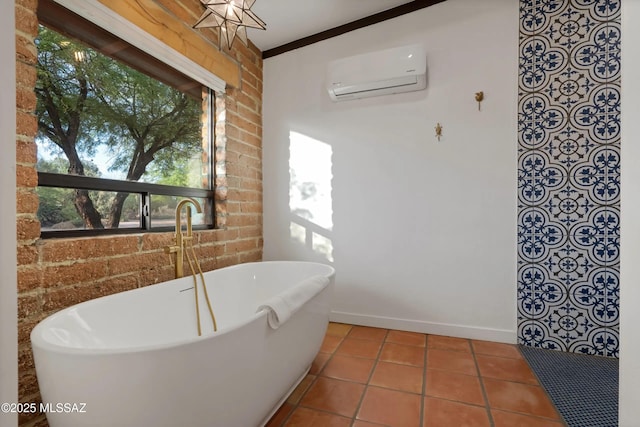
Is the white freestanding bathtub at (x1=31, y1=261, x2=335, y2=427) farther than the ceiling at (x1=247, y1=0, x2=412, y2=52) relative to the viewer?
No

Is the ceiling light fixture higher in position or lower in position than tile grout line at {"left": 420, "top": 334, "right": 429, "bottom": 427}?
higher

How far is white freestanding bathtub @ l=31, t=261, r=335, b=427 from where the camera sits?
32.0 inches

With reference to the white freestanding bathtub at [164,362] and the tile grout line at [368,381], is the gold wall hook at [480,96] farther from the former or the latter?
the tile grout line at [368,381]

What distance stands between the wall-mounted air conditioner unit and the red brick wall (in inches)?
34.5

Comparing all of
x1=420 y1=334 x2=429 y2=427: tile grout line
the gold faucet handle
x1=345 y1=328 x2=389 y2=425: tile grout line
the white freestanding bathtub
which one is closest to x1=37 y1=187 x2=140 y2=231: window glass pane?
the gold faucet handle

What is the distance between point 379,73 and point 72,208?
216cm

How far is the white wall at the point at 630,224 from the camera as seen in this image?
58cm

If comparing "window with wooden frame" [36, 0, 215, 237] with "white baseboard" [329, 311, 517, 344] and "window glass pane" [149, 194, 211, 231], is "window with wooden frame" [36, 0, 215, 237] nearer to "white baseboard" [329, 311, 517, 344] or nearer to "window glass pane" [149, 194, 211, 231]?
"window glass pane" [149, 194, 211, 231]

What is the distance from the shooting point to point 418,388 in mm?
1633

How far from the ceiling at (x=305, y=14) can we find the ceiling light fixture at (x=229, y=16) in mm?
784

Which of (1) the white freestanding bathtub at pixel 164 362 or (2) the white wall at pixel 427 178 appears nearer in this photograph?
(1) the white freestanding bathtub at pixel 164 362

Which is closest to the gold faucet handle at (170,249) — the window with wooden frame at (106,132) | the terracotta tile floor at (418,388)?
the window with wooden frame at (106,132)

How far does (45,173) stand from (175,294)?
848 mm

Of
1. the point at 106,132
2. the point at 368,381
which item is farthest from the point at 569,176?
the point at 106,132
